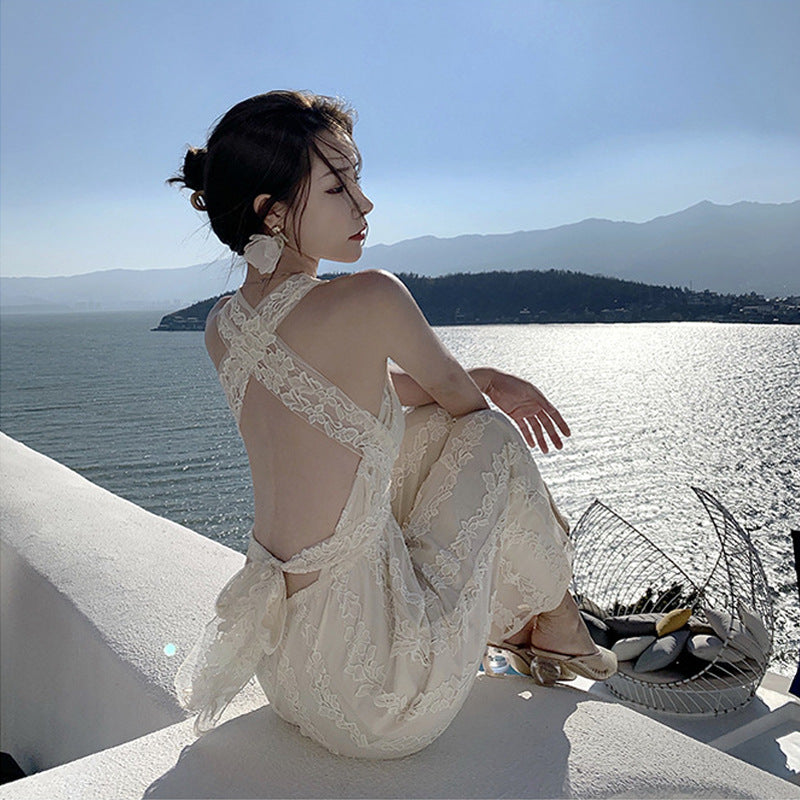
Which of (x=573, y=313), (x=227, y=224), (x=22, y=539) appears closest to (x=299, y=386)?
(x=227, y=224)

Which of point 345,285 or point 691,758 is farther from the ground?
A: point 345,285

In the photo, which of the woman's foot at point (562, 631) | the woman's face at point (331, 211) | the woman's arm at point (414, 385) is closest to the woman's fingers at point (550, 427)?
the woman's arm at point (414, 385)

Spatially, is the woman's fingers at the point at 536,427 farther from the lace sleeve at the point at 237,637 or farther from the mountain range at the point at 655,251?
the mountain range at the point at 655,251

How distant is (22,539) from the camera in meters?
2.14

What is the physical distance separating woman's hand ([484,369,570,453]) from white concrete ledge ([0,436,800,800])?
1.45ft

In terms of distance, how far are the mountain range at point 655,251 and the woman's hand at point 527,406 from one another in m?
27.8

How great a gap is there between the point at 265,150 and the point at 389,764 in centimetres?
86

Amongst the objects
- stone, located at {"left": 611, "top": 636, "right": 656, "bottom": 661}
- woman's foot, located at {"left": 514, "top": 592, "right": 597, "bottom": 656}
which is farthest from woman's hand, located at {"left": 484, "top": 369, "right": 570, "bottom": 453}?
stone, located at {"left": 611, "top": 636, "right": 656, "bottom": 661}

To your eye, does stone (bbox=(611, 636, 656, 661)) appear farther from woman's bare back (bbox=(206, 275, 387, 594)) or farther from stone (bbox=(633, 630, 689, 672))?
woman's bare back (bbox=(206, 275, 387, 594))

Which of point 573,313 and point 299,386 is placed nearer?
point 299,386

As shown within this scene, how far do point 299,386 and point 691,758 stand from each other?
2.62 ft

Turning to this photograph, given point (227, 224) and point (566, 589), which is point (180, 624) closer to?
point (566, 589)

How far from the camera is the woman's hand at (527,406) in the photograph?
1.45 m

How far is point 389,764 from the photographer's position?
1176 millimetres
